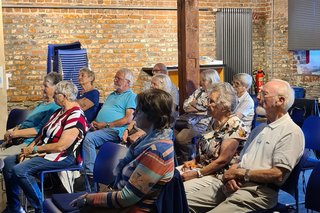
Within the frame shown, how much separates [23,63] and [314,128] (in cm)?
553

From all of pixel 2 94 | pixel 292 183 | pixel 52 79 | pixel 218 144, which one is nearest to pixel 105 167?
pixel 218 144

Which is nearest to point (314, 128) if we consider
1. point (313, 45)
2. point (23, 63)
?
point (313, 45)

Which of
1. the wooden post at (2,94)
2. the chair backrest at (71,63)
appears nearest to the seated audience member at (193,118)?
the chair backrest at (71,63)

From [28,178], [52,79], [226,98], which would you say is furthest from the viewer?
Answer: [52,79]

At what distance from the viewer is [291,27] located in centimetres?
998

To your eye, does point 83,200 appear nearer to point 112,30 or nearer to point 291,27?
point 112,30

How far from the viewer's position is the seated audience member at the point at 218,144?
359 cm

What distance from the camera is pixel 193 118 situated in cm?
620

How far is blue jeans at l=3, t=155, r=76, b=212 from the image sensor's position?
14.8ft

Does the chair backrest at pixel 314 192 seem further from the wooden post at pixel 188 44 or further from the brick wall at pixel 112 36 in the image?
the brick wall at pixel 112 36

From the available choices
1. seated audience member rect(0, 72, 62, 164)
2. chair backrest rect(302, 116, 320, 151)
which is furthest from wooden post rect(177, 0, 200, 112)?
chair backrest rect(302, 116, 320, 151)

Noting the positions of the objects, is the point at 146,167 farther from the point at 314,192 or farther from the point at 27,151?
the point at 27,151

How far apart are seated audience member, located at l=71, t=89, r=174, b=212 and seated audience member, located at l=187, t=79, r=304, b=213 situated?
690 millimetres

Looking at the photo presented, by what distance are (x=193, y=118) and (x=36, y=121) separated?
1.84m
